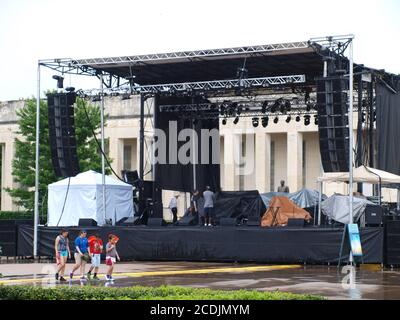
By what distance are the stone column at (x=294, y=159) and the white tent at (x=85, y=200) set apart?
25103mm

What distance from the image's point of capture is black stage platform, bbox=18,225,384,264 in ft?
96.8

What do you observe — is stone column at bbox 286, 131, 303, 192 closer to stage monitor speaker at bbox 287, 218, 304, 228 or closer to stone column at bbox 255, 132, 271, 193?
stone column at bbox 255, 132, 271, 193

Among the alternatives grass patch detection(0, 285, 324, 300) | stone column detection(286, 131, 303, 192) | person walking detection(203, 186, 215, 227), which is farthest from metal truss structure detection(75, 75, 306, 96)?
stone column detection(286, 131, 303, 192)

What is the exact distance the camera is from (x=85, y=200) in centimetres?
3547

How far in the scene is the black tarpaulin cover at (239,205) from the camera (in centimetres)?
3694

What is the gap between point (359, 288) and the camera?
21844mm

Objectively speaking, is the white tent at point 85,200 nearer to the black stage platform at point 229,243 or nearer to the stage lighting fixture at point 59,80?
the black stage platform at point 229,243

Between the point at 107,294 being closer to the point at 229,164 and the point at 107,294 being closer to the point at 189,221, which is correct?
the point at 189,221

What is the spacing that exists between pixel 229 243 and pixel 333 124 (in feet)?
19.2

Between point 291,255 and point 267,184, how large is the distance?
31.3 metres

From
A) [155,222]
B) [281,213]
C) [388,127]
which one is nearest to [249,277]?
[281,213]

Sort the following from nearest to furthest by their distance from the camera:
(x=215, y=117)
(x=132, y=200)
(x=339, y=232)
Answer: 1. (x=339, y=232)
2. (x=132, y=200)
3. (x=215, y=117)

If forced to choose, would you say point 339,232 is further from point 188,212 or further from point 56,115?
point 56,115
